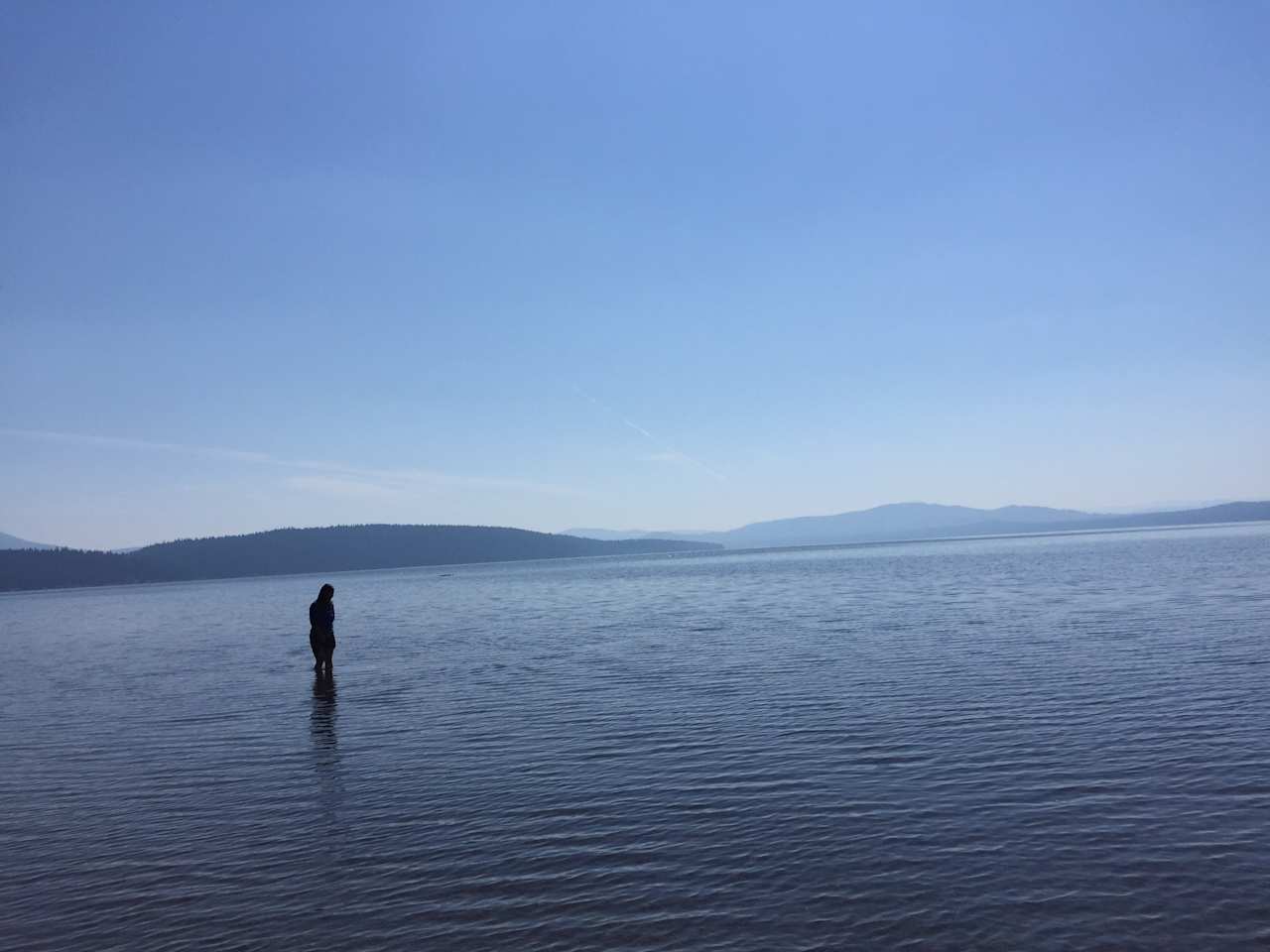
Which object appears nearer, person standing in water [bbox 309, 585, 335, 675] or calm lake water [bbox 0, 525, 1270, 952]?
calm lake water [bbox 0, 525, 1270, 952]

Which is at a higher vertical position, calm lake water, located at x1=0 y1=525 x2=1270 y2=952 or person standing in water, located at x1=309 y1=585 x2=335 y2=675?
person standing in water, located at x1=309 y1=585 x2=335 y2=675

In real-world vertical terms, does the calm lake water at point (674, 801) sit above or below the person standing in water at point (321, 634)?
below

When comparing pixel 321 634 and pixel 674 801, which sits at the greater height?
pixel 321 634

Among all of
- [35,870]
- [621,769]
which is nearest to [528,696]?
[621,769]

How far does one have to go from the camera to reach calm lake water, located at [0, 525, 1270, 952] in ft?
31.1

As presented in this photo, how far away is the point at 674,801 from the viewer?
13852 millimetres

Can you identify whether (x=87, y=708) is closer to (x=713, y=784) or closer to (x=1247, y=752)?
(x=713, y=784)

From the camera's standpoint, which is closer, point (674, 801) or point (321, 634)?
point (674, 801)

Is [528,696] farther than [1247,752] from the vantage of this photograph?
Yes

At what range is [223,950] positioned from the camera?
9172 millimetres

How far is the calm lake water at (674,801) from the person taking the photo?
9469 millimetres

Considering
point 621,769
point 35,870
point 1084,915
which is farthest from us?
point 621,769

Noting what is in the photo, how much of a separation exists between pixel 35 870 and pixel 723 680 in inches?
710

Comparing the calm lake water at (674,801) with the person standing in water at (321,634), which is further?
the person standing in water at (321,634)
